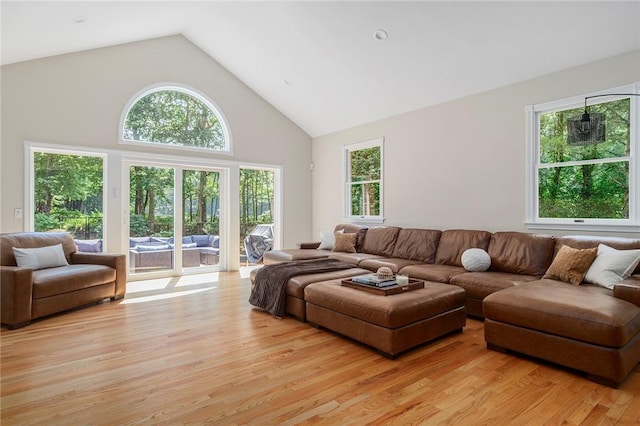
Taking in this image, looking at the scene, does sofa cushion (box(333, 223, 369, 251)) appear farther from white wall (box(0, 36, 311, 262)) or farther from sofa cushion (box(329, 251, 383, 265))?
white wall (box(0, 36, 311, 262))

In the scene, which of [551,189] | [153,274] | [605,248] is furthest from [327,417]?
[153,274]

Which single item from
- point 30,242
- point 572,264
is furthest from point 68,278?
point 572,264

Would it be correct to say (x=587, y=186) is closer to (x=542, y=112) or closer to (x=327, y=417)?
(x=542, y=112)

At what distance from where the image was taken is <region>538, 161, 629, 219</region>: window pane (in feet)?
12.1

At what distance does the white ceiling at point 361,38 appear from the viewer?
3506 millimetres

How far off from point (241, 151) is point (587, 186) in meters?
5.25

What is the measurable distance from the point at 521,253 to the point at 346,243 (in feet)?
8.59

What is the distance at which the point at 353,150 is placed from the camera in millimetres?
6746

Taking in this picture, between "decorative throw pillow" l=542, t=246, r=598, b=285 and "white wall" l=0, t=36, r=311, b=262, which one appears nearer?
"decorative throw pillow" l=542, t=246, r=598, b=285

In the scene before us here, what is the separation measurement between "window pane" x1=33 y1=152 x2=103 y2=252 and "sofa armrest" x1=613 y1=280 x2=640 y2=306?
607 centimetres

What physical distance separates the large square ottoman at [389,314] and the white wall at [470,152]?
1921mm

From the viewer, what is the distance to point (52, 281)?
3.66m

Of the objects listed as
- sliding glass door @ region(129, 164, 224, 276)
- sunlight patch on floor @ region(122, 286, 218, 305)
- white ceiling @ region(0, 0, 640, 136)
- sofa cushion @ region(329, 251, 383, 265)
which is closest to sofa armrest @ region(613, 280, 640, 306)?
white ceiling @ region(0, 0, 640, 136)

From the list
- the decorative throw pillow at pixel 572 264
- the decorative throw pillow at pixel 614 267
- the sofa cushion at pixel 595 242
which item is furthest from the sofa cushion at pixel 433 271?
the decorative throw pillow at pixel 614 267
